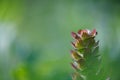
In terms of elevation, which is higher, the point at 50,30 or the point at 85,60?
the point at 50,30

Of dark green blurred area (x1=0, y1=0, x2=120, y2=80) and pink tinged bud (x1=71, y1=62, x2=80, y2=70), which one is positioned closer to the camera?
pink tinged bud (x1=71, y1=62, x2=80, y2=70)

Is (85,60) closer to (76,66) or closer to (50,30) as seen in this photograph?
(76,66)

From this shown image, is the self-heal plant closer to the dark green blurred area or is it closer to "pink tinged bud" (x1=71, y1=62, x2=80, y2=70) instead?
"pink tinged bud" (x1=71, y1=62, x2=80, y2=70)

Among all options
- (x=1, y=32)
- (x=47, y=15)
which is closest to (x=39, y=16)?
(x=47, y=15)

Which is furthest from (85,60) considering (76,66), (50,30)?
(50,30)

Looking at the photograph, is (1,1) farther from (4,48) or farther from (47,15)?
(4,48)

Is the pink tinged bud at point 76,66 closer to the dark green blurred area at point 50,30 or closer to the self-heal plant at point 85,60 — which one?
the self-heal plant at point 85,60

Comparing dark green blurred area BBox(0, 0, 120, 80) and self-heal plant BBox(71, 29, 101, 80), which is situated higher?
dark green blurred area BBox(0, 0, 120, 80)

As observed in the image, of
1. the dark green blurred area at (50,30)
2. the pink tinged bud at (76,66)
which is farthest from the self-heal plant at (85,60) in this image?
the dark green blurred area at (50,30)

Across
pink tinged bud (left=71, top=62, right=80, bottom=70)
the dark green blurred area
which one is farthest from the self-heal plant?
the dark green blurred area
